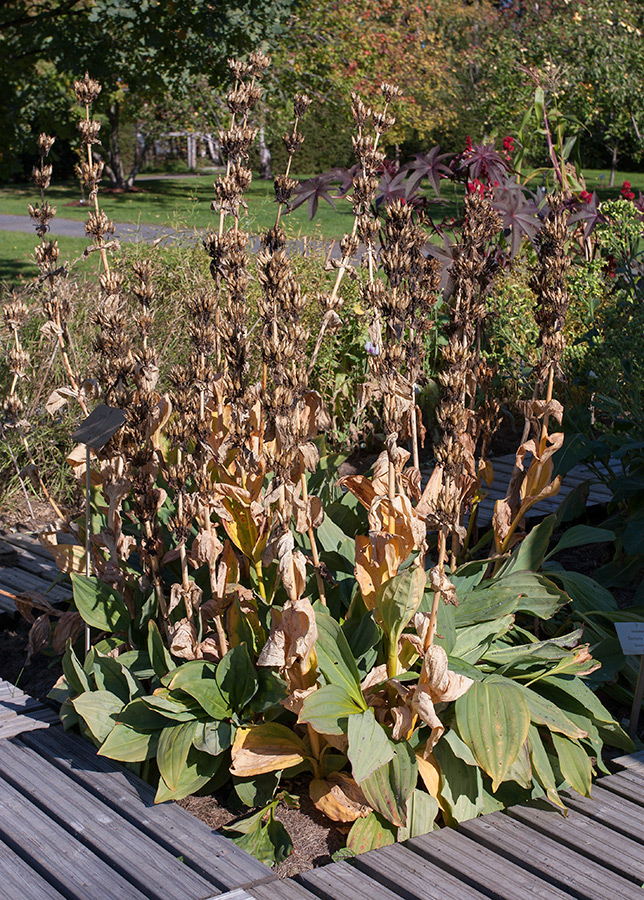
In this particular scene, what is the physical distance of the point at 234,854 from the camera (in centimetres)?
205

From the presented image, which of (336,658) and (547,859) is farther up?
(336,658)

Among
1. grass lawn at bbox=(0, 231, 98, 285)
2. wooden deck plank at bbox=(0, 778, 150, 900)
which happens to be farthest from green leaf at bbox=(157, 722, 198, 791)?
grass lawn at bbox=(0, 231, 98, 285)

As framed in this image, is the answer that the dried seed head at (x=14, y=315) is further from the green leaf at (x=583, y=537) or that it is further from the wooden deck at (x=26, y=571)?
the green leaf at (x=583, y=537)

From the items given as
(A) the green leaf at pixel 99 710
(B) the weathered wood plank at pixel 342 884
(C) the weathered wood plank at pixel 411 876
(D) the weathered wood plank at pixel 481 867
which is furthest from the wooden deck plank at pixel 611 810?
(A) the green leaf at pixel 99 710

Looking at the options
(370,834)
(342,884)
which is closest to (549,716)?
(370,834)

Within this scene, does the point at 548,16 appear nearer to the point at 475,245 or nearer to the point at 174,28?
the point at 174,28

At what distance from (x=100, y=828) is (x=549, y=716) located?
45.0 inches

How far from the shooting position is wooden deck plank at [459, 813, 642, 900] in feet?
6.38

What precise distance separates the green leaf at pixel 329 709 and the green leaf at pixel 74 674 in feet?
2.21

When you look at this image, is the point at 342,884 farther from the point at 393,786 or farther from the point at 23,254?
the point at 23,254

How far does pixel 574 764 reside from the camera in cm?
226

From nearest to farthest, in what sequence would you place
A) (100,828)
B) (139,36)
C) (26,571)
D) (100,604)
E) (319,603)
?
(100,828) → (319,603) → (100,604) → (26,571) → (139,36)

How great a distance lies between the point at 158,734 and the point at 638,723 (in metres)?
1.45

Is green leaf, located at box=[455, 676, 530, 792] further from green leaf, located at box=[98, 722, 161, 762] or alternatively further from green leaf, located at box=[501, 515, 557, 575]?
green leaf, located at box=[98, 722, 161, 762]
